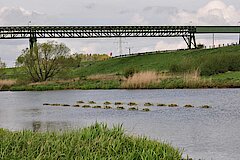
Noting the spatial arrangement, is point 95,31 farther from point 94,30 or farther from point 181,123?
point 181,123

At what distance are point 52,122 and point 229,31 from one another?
9302 cm

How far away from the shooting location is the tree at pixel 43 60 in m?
71.2

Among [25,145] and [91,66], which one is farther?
[91,66]

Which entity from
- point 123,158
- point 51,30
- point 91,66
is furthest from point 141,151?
point 91,66

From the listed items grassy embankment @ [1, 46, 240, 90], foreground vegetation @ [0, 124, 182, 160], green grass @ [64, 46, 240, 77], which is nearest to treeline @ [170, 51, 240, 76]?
grassy embankment @ [1, 46, 240, 90]

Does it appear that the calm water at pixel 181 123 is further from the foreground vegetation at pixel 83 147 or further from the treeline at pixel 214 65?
the treeline at pixel 214 65

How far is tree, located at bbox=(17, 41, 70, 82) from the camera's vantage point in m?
71.2

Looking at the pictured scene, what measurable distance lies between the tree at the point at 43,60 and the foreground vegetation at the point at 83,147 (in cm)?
5579

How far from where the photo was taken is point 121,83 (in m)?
59.4

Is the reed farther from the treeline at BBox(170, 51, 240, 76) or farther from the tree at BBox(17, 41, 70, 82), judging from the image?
the tree at BBox(17, 41, 70, 82)

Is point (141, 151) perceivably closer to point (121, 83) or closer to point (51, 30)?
point (121, 83)

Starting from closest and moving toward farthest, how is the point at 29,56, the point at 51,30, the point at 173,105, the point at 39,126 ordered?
1. the point at 39,126
2. the point at 173,105
3. the point at 29,56
4. the point at 51,30

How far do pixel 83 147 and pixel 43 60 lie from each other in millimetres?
58239

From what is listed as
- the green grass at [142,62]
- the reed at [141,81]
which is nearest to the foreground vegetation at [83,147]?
the reed at [141,81]
